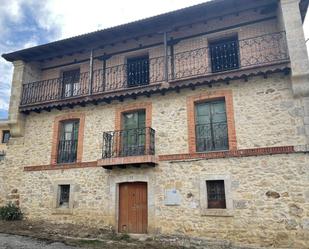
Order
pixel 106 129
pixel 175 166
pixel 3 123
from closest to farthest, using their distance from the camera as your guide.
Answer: pixel 175 166, pixel 106 129, pixel 3 123

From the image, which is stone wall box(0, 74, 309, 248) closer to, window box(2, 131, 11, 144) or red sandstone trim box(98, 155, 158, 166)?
red sandstone trim box(98, 155, 158, 166)

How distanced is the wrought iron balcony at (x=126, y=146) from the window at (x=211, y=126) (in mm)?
1688

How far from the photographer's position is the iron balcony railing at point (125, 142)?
10062mm

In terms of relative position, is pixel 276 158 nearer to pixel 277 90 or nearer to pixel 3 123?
pixel 277 90

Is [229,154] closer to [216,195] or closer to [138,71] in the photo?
[216,195]

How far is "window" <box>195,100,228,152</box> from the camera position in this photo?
9078 mm

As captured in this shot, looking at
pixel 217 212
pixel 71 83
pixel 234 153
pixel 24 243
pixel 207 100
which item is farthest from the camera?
pixel 71 83

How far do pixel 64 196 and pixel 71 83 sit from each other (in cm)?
518

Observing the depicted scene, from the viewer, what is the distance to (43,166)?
11367 mm

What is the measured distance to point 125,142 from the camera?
10.4m

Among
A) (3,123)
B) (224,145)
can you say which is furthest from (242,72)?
(3,123)

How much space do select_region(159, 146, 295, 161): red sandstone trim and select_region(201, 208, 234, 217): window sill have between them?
1.64 metres

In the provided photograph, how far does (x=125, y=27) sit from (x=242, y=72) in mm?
5025

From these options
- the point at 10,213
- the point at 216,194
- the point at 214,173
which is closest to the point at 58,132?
the point at 10,213
